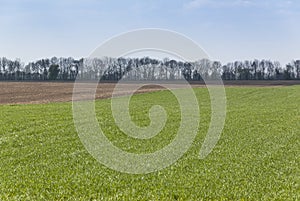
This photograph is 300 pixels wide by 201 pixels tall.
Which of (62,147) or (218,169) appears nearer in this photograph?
(218,169)

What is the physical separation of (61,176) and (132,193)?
8.19 ft

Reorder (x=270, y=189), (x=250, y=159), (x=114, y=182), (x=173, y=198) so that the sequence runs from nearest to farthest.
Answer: (x=173, y=198)
(x=270, y=189)
(x=114, y=182)
(x=250, y=159)

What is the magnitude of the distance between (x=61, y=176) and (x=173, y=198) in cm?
342

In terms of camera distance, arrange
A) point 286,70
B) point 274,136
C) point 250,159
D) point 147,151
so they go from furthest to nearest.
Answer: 1. point 286,70
2. point 274,136
3. point 147,151
4. point 250,159

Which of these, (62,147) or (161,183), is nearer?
(161,183)

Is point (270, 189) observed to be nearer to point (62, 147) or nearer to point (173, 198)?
point (173, 198)

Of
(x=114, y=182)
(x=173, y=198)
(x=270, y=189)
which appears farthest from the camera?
(x=114, y=182)

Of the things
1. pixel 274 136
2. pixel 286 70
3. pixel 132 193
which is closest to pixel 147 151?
pixel 132 193

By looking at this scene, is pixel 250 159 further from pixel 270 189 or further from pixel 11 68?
pixel 11 68

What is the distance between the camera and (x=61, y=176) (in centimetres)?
970

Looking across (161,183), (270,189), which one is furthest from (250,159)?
(161,183)

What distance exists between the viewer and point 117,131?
18453mm

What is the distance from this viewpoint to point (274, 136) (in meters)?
17.4

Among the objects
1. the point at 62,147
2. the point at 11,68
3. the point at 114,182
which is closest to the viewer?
the point at 114,182
